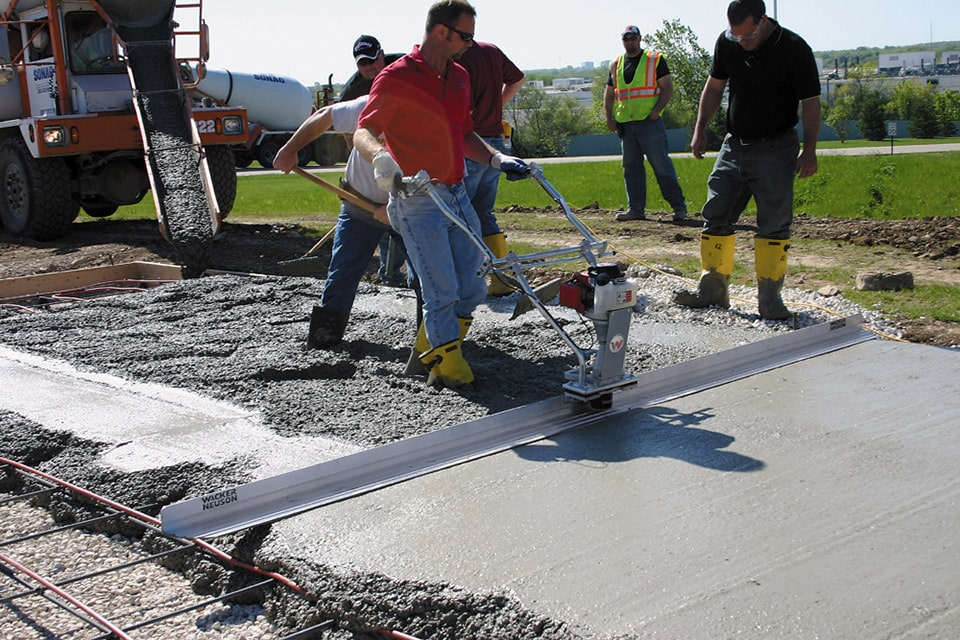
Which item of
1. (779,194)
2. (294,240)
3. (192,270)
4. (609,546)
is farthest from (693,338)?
(294,240)

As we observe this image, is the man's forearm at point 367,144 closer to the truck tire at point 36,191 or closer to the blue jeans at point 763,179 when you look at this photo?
the blue jeans at point 763,179

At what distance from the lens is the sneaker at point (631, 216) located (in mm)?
11320

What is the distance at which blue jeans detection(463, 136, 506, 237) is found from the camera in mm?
6781

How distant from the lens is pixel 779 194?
21.3 feet

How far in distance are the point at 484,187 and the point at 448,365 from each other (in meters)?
2.25

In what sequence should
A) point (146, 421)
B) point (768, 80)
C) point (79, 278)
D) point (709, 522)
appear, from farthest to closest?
point (79, 278) < point (768, 80) < point (146, 421) < point (709, 522)

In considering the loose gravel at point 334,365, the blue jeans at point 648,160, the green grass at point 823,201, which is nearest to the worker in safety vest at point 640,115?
the blue jeans at point 648,160

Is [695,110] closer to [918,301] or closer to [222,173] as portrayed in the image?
[222,173]

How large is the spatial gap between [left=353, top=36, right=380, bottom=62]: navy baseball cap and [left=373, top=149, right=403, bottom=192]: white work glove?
2061 millimetres

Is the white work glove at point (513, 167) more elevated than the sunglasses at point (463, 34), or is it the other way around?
the sunglasses at point (463, 34)

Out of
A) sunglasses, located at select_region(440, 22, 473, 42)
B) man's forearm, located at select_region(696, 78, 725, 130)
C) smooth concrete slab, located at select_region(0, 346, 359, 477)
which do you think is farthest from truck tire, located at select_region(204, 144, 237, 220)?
sunglasses, located at select_region(440, 22, 473, 42)

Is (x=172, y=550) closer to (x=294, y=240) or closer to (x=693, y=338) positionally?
(x=693, y=338)

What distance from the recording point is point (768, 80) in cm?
635

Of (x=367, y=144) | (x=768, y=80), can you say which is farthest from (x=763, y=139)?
(x=367, y=144)
